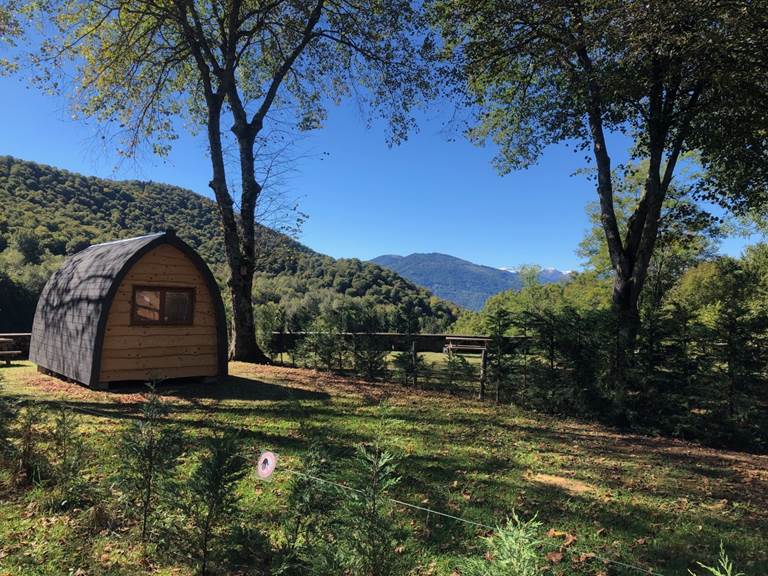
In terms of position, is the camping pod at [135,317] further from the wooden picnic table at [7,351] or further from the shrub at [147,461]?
the shrub at [147,461]

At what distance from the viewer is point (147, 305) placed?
375 inches

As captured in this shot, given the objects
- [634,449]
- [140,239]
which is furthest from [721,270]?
[140,239]

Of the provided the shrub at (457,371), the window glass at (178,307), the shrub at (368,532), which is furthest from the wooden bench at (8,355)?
the shrub at (368,532)

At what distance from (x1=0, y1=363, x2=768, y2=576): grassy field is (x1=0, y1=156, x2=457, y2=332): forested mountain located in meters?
27.5

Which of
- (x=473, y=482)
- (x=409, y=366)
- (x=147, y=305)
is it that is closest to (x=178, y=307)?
(x=147, y=305)

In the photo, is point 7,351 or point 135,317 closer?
point 135,317

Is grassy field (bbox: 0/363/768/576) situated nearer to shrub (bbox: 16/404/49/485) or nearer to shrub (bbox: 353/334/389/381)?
shrub (bbox: 16/404/49/485)

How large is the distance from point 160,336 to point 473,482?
24.3ft

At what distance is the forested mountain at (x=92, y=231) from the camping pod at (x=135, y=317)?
25.7 metres

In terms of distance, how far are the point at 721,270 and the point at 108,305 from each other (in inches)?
1421

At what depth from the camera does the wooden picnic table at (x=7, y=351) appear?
13876mm

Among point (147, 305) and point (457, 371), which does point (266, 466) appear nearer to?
point (147, 305)

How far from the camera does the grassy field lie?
343cm

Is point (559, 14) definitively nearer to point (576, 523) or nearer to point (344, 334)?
point (344, 334)
